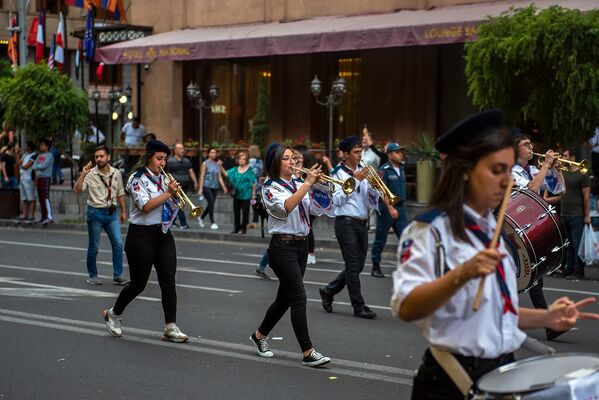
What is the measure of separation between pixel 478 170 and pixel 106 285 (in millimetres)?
10414

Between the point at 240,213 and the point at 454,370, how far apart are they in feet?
57.1

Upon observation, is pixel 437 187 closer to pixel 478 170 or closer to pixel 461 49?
pixel 478 170

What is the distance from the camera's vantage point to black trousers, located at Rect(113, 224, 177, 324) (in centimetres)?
952

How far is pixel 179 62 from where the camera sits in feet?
101

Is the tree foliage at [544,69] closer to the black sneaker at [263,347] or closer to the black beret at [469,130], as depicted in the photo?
the black sneaker at [263,347]

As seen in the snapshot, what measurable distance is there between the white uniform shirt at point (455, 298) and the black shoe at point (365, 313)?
A: 7.07 m

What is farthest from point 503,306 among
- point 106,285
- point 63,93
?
point 63,93

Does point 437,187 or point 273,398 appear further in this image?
point 273,398

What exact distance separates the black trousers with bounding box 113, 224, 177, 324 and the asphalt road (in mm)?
392

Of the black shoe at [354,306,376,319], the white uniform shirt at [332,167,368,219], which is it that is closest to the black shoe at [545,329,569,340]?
the black shoe at [354,306,376,319]

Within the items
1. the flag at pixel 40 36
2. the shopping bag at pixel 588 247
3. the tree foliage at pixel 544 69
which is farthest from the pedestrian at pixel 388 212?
the flag at pixel 40 36

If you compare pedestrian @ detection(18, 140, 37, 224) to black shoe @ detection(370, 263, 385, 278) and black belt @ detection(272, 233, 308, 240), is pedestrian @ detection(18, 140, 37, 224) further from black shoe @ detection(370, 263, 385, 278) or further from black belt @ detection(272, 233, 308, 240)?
black belt @ detection(272, 233, 308, 240)

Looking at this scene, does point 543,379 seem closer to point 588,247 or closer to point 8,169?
point 588,247

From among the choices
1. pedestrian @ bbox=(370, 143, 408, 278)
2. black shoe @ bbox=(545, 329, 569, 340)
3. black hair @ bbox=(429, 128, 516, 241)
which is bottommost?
black shoe @ bbox=(545, 329, 569, 340)
